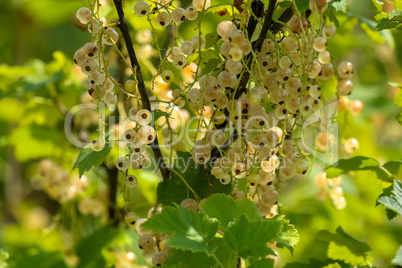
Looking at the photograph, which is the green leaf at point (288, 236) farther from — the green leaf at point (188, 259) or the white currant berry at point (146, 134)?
the white currant berry at point (146, 134)

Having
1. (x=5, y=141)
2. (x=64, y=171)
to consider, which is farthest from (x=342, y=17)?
(x=5, y=141)

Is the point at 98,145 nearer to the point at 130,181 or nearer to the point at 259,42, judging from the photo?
the point at 130,181

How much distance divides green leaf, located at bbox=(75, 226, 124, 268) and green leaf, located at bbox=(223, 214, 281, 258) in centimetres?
55

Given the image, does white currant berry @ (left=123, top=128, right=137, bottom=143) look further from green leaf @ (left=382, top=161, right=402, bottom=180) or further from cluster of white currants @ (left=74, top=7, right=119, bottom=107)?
green leaf @ (left=382, top=161, right=402, bottom=180)

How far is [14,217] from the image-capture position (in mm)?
2664

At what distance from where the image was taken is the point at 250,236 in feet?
2.06

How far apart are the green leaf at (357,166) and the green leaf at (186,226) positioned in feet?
1.30

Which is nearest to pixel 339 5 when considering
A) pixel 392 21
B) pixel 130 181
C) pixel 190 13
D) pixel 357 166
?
pixel 392 21

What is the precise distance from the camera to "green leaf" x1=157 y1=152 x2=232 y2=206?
0.82m

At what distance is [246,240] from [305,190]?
4.01 feet

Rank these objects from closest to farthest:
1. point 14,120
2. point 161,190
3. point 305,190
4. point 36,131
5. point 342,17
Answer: point 161,190 → point 342,17 → point 36,131 → point 305,190 → point 14,120

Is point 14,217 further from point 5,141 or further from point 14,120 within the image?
point 5,141

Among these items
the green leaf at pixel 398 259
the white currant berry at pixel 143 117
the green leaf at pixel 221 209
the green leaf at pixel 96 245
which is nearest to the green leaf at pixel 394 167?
the green leaf at pixel 398 259

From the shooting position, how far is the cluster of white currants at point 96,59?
0.72 meters
